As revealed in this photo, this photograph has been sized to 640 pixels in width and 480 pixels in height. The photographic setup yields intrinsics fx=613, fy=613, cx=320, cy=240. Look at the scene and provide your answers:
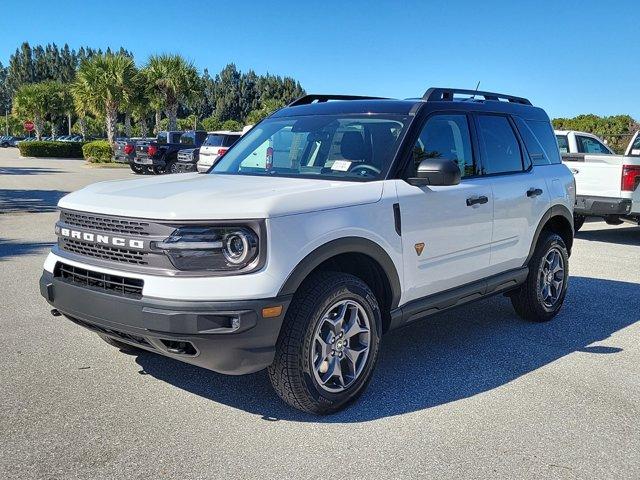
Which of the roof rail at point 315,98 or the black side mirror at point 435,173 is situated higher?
the roof rail at point 315,98

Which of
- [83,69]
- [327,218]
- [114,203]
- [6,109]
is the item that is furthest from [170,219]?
[6,109]

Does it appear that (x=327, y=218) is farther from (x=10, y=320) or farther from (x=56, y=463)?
(x=10, y=320)

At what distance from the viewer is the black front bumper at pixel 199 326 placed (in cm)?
310

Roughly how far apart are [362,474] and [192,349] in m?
1.07

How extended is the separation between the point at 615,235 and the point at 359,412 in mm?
10298

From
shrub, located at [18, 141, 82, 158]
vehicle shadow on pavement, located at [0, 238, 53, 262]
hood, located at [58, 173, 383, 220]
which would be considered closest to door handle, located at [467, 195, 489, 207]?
hood, located at [58, 173, 383, 220]

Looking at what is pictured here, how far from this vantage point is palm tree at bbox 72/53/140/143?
37281mm

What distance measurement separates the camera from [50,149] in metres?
42.3

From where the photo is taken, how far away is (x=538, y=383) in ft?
14.0

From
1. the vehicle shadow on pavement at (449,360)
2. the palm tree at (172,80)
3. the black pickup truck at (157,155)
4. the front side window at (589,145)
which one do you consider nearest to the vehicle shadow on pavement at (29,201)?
the black pickup truck at (157,155)

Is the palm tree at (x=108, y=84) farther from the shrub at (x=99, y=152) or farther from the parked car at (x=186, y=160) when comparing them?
the parked car at (x=186, y=160)

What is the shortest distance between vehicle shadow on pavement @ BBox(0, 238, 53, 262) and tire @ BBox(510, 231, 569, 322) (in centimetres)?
626

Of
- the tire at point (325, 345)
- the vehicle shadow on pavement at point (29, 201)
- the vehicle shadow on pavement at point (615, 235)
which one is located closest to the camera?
the tire at point (325, 345)

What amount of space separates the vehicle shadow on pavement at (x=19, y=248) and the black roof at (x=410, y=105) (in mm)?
4855
